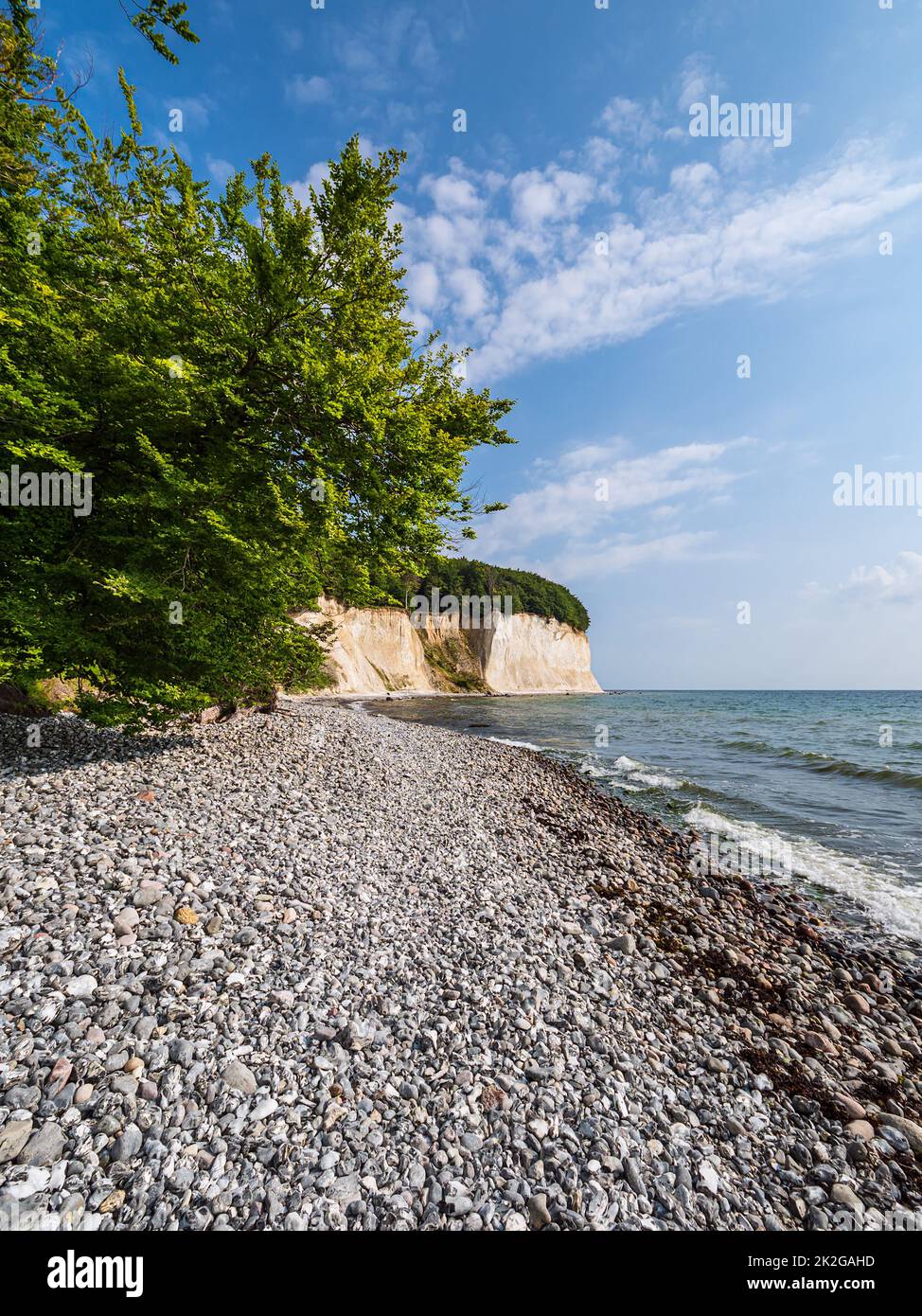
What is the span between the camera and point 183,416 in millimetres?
9023

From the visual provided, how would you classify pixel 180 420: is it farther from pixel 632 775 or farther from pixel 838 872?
pixel 632 775

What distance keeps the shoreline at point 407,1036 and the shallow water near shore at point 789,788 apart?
9.04 feet

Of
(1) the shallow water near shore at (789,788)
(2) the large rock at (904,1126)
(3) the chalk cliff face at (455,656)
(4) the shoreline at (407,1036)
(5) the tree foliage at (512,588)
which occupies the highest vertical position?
(5) the tree foliage at (512,588)

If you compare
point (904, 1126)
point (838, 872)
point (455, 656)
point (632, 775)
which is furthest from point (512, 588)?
point (904, 1126)

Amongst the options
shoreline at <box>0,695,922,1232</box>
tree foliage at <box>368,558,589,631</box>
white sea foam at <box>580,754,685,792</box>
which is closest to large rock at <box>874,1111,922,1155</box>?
shoreline at <box>0,695,922,1232</box>

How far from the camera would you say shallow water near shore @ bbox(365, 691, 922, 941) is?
11.0 meters

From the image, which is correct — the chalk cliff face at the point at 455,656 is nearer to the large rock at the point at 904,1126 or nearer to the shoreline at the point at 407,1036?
the shoreline at the point at 407,1036

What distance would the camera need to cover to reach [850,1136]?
4363mm

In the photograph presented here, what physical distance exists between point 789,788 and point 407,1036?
65.1ft

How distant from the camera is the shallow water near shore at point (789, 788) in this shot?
10969 millimetres

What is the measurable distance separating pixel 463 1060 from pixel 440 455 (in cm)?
980

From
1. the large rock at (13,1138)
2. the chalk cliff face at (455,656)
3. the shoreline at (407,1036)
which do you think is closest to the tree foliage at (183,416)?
the shoreline at (407,1036)

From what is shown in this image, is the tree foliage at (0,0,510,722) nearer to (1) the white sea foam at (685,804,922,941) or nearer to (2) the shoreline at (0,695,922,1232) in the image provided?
(2) the shoreline at (0,695,922,1232)
